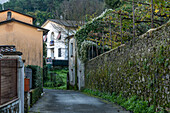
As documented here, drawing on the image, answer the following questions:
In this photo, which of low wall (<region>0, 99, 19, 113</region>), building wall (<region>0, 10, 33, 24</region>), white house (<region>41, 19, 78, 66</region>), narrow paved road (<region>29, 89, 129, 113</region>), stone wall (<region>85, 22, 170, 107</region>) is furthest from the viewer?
white house (<region>41, 19, 78, 66</region>)

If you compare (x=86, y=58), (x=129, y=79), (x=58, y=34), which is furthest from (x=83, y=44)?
(x=58, y=34)

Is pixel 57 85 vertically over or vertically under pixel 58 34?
under

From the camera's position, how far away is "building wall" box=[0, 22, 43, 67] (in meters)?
20.3

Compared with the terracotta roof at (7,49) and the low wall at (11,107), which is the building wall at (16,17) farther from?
the low wall at (11,107)

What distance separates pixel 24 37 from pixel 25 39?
185mm

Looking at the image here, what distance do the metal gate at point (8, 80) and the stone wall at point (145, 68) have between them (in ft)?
14.3

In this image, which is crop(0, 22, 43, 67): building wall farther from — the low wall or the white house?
the white house

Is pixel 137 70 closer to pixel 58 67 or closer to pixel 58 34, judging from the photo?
pixel 58 67

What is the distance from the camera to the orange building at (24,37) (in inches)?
797

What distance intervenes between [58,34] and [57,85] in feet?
51.6

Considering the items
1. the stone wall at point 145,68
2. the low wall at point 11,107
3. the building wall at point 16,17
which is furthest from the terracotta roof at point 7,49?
the building wall at point 16,17

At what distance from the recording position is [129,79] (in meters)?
11.3

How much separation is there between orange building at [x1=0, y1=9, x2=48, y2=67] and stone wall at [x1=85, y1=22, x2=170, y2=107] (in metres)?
8.36

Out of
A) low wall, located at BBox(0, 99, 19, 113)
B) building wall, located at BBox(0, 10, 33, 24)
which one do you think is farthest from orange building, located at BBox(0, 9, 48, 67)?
low wall, located at BBox(0, 99, 19, 113)
